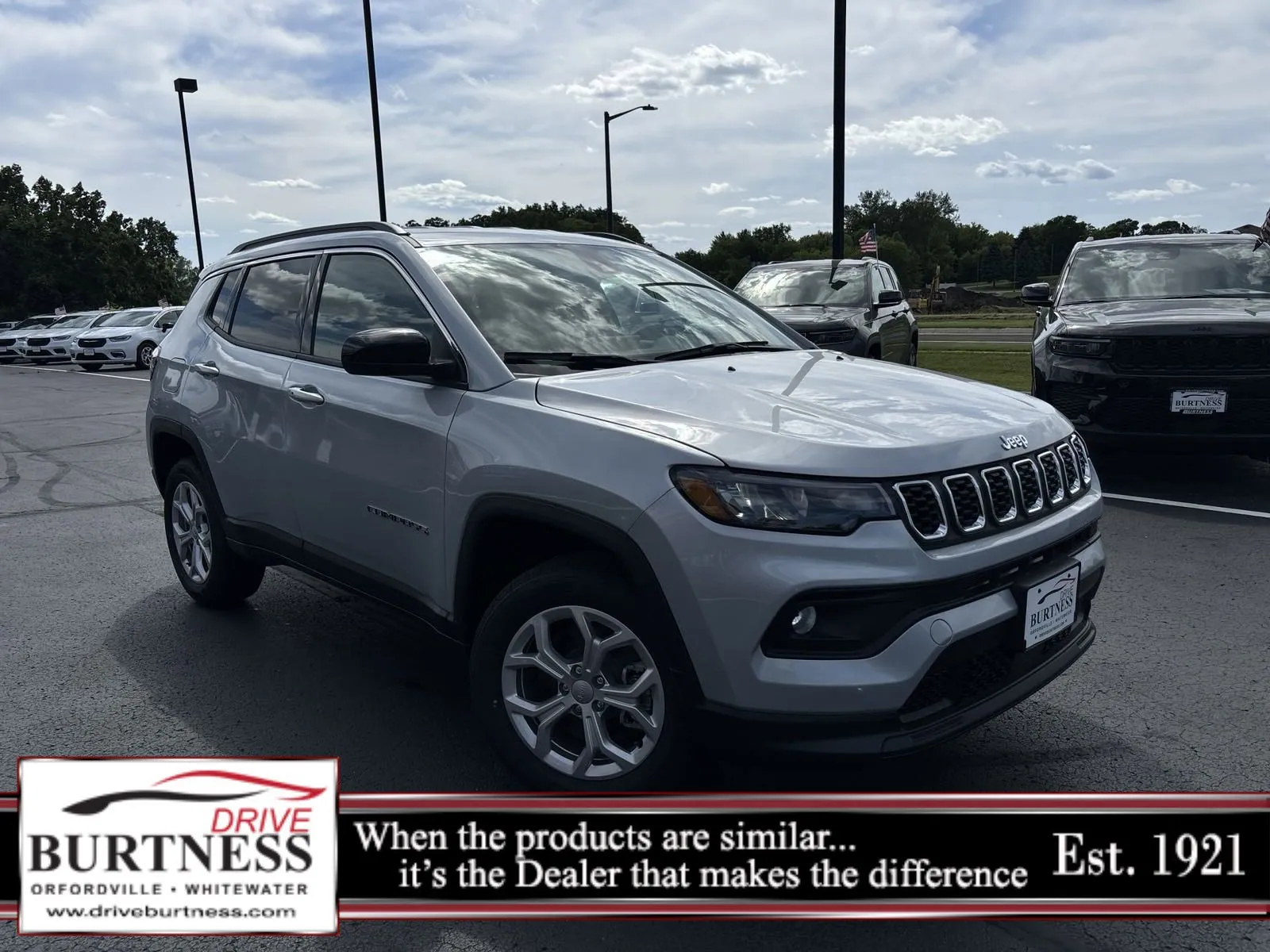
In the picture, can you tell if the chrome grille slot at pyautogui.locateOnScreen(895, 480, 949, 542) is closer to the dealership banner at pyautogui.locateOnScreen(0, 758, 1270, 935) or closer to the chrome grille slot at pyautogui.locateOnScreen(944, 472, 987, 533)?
the chrome grille slot at pyautogui.locateOnScreen(944, 472, 987, 533)

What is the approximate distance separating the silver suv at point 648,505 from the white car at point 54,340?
28.3 m

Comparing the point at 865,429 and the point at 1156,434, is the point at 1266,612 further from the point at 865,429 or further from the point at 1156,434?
the point at 865,429

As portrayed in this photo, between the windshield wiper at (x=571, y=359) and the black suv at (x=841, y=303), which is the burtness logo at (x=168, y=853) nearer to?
the windshield wiper at (x=571, y=359)

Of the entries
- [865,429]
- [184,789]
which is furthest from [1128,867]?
[184,789]

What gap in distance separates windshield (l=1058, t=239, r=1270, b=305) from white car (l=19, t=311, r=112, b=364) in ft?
88.2

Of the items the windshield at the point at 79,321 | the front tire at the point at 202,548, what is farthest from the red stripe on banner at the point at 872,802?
the windshield at the point at 79,321

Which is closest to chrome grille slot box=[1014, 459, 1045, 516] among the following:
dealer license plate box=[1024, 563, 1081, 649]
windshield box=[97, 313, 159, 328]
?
dealer license plate box=[1024, 563, 1081, 649]

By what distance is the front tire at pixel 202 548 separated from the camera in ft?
16.9

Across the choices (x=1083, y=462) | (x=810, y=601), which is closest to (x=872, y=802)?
(x=810, y=601)

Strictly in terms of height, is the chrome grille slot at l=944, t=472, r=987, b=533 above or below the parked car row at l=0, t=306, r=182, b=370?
below

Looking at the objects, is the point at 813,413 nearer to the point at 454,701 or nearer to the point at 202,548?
the point at 454,701

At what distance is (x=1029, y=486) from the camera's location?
10.5 feet

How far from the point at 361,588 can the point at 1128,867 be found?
2.65 metres

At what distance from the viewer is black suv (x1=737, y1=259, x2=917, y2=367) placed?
11.2 m
